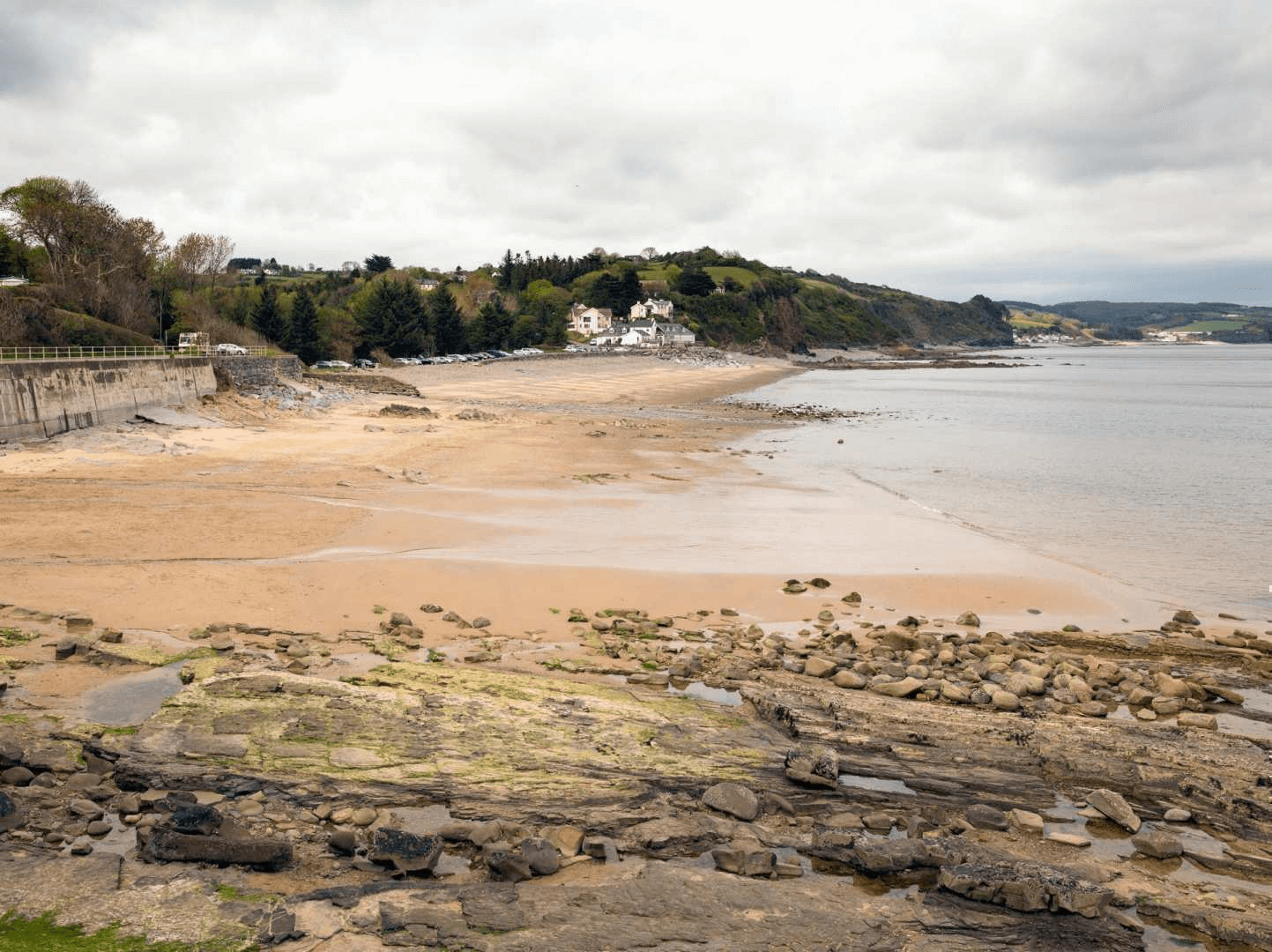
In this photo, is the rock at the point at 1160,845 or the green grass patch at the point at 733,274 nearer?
the rock at the point at 1160,845

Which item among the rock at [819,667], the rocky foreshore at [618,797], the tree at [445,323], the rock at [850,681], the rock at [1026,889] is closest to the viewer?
the rocky foreshore at [618,797]

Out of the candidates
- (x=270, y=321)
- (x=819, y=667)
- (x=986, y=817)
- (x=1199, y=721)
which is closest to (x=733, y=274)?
(x=270, y=321)

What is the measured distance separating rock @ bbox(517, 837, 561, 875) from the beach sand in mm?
6279

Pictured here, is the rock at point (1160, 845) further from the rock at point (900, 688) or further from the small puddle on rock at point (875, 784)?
the rock at point (900, 688)

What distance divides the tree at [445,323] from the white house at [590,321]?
44.1m

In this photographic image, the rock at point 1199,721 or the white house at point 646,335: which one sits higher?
the white house at point 646,335

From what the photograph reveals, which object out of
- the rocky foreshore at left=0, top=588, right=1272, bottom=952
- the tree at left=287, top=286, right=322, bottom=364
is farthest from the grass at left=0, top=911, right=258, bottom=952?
the tree at left=287, top=286, right=322, bottom=364

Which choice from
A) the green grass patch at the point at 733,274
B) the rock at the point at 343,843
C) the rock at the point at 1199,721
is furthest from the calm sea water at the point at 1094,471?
the green grass patch at the point at 733,274

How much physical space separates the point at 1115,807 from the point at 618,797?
454 centimetres

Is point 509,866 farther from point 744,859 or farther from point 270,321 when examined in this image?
point 270,321

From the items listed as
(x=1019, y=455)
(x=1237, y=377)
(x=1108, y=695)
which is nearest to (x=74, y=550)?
(x=1108, y=695)

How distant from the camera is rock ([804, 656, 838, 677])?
37.1 ft

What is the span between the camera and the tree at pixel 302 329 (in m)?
67.2

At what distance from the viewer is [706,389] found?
7175 centimetres
